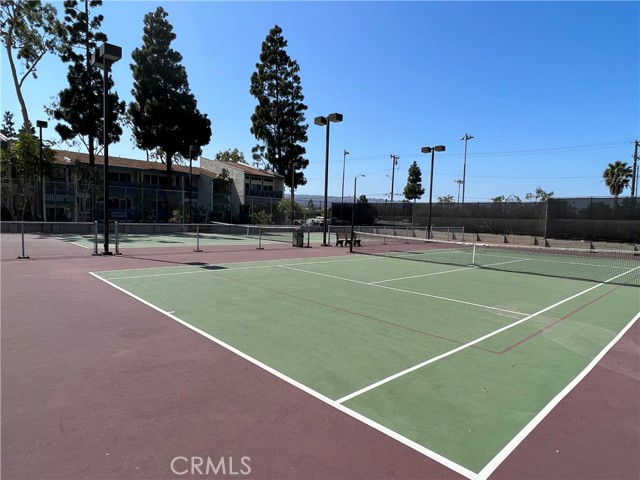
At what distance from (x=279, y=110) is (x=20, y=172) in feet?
106

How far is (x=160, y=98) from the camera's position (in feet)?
137

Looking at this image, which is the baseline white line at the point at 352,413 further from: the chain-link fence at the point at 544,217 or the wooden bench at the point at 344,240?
the chain-link fence at the point at 544,217

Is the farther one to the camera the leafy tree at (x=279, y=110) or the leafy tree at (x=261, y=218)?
the leafy tree at (x=279, y=110)

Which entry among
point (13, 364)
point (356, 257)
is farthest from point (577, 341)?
point (356, 257)

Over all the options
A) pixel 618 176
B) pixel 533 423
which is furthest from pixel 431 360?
pixel 618 176

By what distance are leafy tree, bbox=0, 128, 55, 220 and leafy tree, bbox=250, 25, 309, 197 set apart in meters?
28.9

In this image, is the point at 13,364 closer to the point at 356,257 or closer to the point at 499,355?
the point at 499,355

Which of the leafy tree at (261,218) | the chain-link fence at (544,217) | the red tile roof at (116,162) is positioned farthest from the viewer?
the leafy tree at (261,218)

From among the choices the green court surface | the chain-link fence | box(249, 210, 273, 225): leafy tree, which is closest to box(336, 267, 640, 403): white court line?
the green court surface

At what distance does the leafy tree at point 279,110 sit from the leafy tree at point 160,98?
41.6 ft

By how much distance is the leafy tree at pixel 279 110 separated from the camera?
53719 millimetres

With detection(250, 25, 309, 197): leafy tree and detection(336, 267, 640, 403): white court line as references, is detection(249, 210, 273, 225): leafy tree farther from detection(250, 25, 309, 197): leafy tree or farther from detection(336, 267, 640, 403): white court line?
detection(336, 267, 640, 403): white court line

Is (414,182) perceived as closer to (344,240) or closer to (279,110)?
(279,110)

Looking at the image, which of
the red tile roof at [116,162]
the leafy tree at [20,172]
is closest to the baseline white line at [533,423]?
the leafy tree at [20,172]
